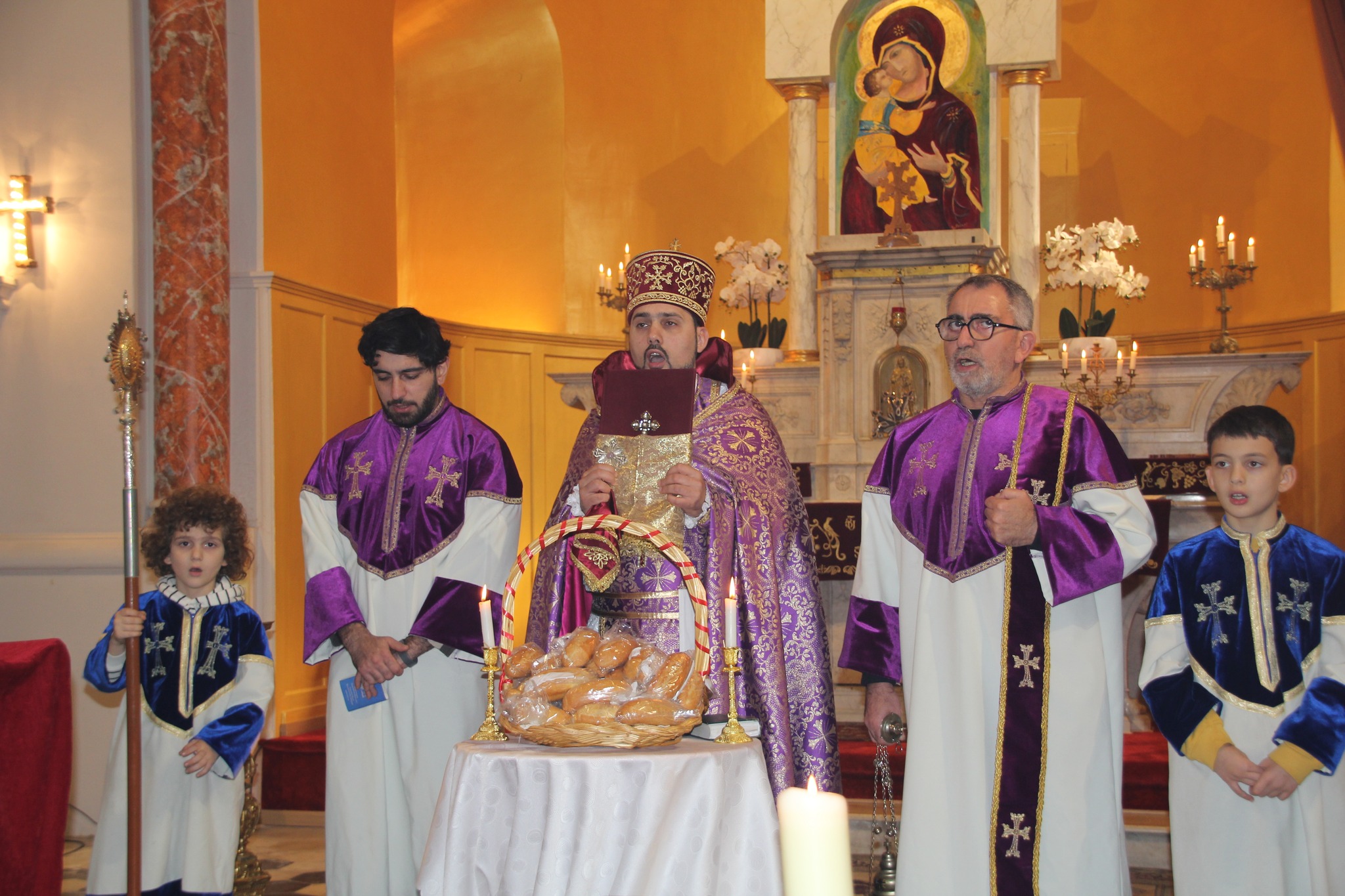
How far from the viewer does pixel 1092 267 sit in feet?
26.9

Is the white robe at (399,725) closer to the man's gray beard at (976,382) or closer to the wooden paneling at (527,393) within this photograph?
the man's gray beard at (976,382)

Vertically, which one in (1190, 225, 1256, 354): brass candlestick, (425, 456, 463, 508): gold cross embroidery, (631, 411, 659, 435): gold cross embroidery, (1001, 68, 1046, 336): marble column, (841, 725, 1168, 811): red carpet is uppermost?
(1001, 68, 1046, 336): marble column

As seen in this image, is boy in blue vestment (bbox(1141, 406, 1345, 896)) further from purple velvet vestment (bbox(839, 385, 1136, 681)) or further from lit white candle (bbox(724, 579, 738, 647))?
lit white candle (bbox(724, 579, 738, 647))

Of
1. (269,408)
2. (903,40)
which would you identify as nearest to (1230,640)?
(269,408)

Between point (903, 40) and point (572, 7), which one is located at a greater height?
point (572, 7)

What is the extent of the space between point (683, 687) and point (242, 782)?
2.38 metres

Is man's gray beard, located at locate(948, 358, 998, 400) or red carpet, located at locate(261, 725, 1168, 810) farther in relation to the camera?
red carpet, located at locate(261, 725, 1168, 810)

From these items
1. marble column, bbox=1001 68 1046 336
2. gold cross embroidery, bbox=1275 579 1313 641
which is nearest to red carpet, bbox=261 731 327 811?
gold cross embroidery, bbox=1275 579 1313 641

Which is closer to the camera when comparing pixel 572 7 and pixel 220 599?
pixel 220 599

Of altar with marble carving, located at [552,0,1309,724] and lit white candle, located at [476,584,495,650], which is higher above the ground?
altar with marble carving, located at [552,0,1309,724]

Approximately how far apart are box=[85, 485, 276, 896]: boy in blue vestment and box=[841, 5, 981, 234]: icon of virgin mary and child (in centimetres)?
550

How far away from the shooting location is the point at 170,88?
278 inches

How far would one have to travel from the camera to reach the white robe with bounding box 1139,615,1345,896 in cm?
343

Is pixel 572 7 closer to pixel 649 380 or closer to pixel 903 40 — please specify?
pixel 903 40
